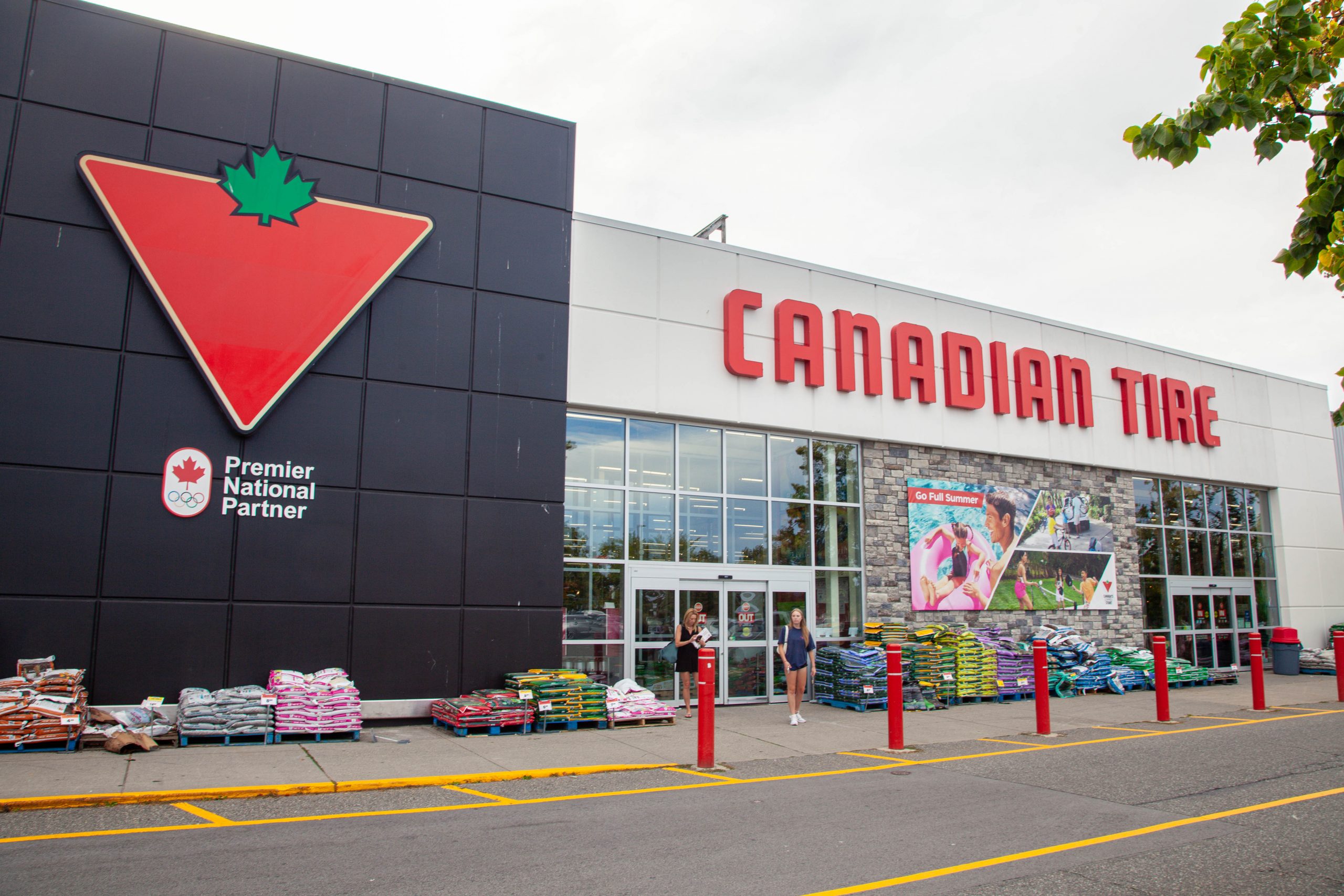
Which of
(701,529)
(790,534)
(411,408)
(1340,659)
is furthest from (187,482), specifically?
(1340,659)

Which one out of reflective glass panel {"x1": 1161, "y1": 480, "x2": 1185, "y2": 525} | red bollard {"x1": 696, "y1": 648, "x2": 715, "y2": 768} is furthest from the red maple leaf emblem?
reflective glass panel {"x1": 1161, "y1": 480, "x2": 1185, "y2": 525}

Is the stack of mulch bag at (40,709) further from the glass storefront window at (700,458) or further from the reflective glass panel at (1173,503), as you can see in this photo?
the reflective glass panel at (1173,503)

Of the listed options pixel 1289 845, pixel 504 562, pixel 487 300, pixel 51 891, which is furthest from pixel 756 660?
pixel 51 891

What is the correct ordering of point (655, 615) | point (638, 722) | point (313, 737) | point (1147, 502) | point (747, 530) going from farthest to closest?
1. point (1147, 502)
2. point (747, 530)
3. point (655, 615)
4. point (638, 722)
5. point (313, 737)

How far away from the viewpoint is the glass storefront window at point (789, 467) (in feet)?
56.9

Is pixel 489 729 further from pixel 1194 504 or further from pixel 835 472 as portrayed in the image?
pixel 1194 504

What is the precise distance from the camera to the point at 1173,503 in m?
23.5

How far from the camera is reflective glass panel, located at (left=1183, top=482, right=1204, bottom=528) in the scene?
2386 centimetres

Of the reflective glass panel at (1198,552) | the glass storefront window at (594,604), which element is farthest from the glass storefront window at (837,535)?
the reflective glass panel at (1198,552)

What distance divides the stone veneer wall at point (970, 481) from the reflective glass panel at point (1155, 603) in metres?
0.37

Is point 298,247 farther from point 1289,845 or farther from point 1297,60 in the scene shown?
point 1289,845

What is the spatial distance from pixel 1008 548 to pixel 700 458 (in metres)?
8.00

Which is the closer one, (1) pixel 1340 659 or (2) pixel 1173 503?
(1) pixel 1340 659

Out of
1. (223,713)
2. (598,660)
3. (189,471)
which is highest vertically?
(189,471)
